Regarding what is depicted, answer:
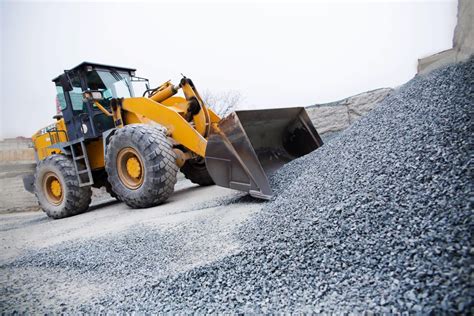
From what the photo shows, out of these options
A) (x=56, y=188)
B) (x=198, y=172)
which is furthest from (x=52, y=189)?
(x=198, y=172)

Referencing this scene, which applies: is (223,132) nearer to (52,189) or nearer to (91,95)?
(91,95)

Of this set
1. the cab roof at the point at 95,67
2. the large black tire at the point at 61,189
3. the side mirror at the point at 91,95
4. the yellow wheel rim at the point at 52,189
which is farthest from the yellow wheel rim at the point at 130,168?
the yellow wheel rim at the point at 52,189

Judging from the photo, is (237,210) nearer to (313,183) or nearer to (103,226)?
(313,183)

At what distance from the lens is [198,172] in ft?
17.3

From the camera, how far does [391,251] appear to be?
1.33 meters

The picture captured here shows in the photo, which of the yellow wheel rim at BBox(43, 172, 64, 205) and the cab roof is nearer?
the cab roof

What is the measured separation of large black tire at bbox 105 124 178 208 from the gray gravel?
115 cm

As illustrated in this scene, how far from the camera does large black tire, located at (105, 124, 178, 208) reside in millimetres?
3539

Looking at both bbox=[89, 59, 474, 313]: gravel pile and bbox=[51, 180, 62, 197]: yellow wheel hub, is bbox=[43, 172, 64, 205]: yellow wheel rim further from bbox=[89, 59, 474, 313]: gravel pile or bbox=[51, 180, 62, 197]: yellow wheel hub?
bbox=[89, 59, 474, 313]: gravel pile

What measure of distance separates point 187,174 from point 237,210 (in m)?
2.86

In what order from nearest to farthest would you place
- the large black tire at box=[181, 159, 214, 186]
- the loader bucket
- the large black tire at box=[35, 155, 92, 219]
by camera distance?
1. the loader bucket
2. the large black tire at box=[35, 155, 92, 219]
3. the large black tire at box=[181, 159, 214, 186]

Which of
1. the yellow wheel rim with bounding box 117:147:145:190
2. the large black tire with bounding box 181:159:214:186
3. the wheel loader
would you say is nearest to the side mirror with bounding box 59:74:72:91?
the wheel loader

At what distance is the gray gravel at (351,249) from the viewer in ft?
3.82

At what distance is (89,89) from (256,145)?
2.85 m
